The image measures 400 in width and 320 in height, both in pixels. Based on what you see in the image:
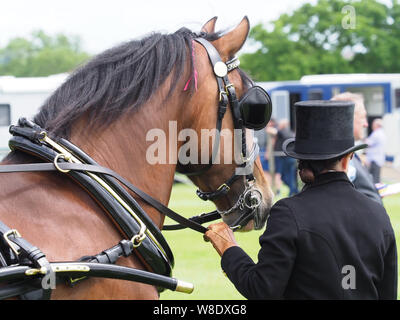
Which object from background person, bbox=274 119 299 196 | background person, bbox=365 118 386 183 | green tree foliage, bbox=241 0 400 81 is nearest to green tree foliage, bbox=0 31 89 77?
green tree foliage, bbox=241 0 400 81

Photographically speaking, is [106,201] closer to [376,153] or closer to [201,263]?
[201,263]

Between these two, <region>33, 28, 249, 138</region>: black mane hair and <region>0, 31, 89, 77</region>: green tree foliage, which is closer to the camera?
<region>33, 28, 249, 138</region>: black mane hair

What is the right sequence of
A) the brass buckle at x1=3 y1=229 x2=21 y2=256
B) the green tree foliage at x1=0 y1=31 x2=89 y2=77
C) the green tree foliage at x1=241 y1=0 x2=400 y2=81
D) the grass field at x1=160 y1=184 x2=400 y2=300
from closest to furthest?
the brass buckle at x1=3 y1=229 x2=21 y2=256, the grass field at x1=160 y1=184 x2=400 y2=300, the green tree foliage at x1=241 y1=0 x2=400 y2=81, the green tree foliage at x1=0 y1=31 x2=89 y2=77

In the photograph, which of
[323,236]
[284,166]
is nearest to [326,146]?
[323,236]

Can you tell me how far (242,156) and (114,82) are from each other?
2.65 feet

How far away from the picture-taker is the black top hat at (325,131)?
2.53 metres

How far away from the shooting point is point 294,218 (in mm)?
2434

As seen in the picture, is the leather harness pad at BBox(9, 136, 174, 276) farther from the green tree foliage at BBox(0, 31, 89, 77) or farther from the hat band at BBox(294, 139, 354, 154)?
the green tree foliage at BBox(0, 31, 89, 77)

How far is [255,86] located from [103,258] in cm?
128

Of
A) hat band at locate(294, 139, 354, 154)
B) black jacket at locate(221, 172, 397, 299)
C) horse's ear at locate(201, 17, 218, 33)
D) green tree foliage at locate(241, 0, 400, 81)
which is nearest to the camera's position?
black jacket at locate(221, 172, 397, 299)

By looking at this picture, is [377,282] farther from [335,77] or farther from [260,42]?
[260,42]

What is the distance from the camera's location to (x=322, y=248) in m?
2.42

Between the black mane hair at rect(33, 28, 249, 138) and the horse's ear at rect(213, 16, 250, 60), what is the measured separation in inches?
7.4

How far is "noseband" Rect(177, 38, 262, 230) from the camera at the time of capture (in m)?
2.92
